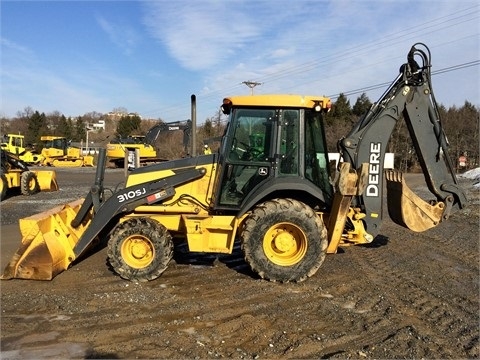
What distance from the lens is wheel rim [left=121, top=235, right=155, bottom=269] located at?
5793mm

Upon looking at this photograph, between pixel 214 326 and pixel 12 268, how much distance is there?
9.92 feet

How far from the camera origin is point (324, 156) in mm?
6113

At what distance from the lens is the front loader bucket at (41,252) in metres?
5.65

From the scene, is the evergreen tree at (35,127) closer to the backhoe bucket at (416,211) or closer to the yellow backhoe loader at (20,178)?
the yellow backhoe loader at (20,178)

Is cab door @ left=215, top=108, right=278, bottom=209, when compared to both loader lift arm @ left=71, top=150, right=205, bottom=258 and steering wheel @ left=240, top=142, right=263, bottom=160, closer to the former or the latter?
steering wheel @ left=240, top=142, right=263, bottom=160

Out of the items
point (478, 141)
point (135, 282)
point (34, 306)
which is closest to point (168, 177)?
point (135, 282)

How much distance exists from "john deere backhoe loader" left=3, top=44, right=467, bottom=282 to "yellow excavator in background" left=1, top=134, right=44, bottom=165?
96.4 ft

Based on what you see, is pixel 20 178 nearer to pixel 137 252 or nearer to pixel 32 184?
pixel 32 184

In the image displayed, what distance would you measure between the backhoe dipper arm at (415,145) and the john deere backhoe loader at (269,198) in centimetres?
1

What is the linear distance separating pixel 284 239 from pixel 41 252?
10.3 feet

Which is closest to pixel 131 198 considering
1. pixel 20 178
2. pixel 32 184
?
pixel 20 178

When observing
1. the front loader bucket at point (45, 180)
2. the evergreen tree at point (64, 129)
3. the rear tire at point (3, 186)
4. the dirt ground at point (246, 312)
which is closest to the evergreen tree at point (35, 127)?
the evergreen tree at point (64, 129)

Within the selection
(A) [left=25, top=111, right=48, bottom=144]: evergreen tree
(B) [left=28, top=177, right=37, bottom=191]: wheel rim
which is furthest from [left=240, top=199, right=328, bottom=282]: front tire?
(A) [left=25, top=111, right=48, bottom=144]: evergreen tree

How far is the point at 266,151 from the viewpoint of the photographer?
579cm
